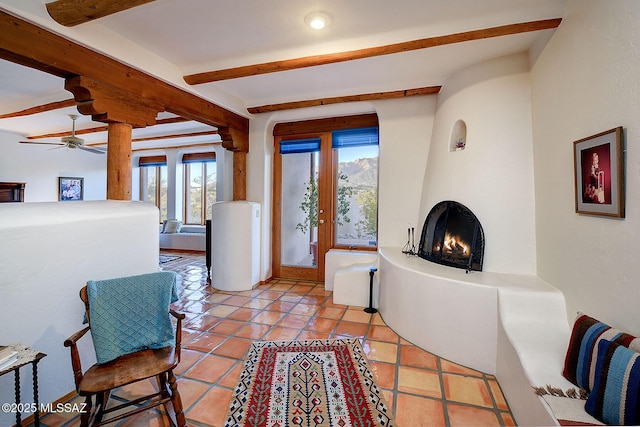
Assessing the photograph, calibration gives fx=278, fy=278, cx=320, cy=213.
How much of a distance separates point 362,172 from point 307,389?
9.66 ft

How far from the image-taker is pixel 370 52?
248 centimetres

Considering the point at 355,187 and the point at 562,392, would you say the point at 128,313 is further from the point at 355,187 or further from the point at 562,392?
the point at 355,187

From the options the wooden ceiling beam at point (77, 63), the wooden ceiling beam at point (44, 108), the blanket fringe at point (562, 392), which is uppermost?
the wooden ceiling beam at point (44, 108)

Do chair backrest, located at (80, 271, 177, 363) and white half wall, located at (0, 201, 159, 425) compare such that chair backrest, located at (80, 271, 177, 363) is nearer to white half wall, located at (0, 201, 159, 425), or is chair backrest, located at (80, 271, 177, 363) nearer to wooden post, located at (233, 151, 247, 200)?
white half wall, located at (0, 201, 159, 425)

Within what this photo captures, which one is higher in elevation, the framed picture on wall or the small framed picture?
the small framed picture

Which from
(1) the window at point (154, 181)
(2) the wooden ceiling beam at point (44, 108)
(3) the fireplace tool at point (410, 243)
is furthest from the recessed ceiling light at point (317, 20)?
(1) the window at point (154, 181)

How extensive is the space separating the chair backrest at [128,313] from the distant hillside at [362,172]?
289 cm

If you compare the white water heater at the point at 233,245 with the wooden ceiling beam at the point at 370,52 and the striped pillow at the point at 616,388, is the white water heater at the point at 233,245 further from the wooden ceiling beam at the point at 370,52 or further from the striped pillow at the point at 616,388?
the striped pillow at the point at 616,388

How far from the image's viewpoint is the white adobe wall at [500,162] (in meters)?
2.50

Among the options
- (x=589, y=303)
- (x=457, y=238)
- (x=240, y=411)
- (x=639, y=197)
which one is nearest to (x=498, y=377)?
(x=589, y=303)

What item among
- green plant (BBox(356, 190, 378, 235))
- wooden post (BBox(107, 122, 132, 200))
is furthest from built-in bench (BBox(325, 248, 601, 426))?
wooden post (BBox(107, 122, 132, 200))

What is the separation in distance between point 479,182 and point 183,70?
330 centimetres

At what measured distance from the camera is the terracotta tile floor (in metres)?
1.76

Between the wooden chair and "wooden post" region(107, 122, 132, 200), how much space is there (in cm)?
116
